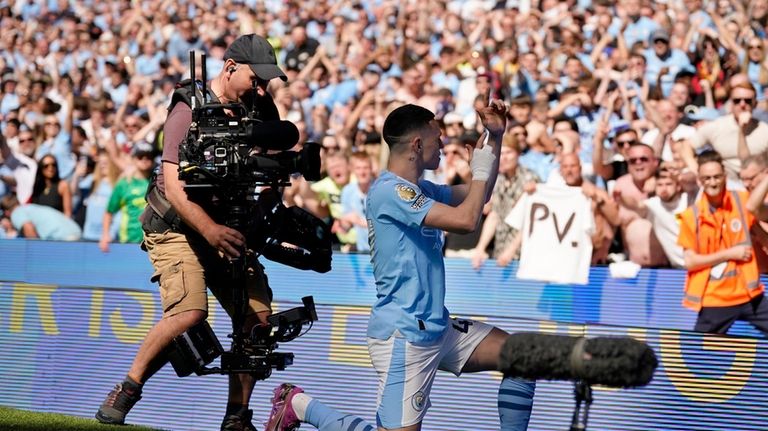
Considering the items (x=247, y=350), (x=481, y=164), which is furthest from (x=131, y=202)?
(x=481, y=164)

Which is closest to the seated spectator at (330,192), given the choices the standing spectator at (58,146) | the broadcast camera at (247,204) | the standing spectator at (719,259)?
the standing spectator at (58,146)

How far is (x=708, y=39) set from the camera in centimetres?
Answer: 1545

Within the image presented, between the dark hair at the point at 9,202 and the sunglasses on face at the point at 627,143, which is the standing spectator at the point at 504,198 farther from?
the dark hair at the point at 9,202

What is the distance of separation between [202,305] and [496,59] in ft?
31.8

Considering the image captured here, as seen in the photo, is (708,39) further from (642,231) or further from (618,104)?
(642,231)

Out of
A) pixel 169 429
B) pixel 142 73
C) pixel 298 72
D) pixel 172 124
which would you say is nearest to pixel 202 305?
pixel 172 124

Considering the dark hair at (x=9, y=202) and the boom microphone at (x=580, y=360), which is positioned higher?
the boom microphone at (x=580, y=360)

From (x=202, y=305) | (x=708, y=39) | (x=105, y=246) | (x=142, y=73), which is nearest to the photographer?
(x=202, y=305)

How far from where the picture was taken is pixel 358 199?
45.0 ft

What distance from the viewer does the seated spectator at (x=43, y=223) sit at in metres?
15.9

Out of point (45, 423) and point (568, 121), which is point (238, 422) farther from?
point (568, 121)

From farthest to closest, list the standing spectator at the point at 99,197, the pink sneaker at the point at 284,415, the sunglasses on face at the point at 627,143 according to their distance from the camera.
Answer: the standing spectator at the point at 99,197, the sunglasses on face at the point at 627,143, the pink sneaker at the point at 284,415

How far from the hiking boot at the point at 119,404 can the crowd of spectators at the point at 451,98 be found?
4806 millimetres

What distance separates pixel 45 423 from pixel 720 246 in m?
5.15
